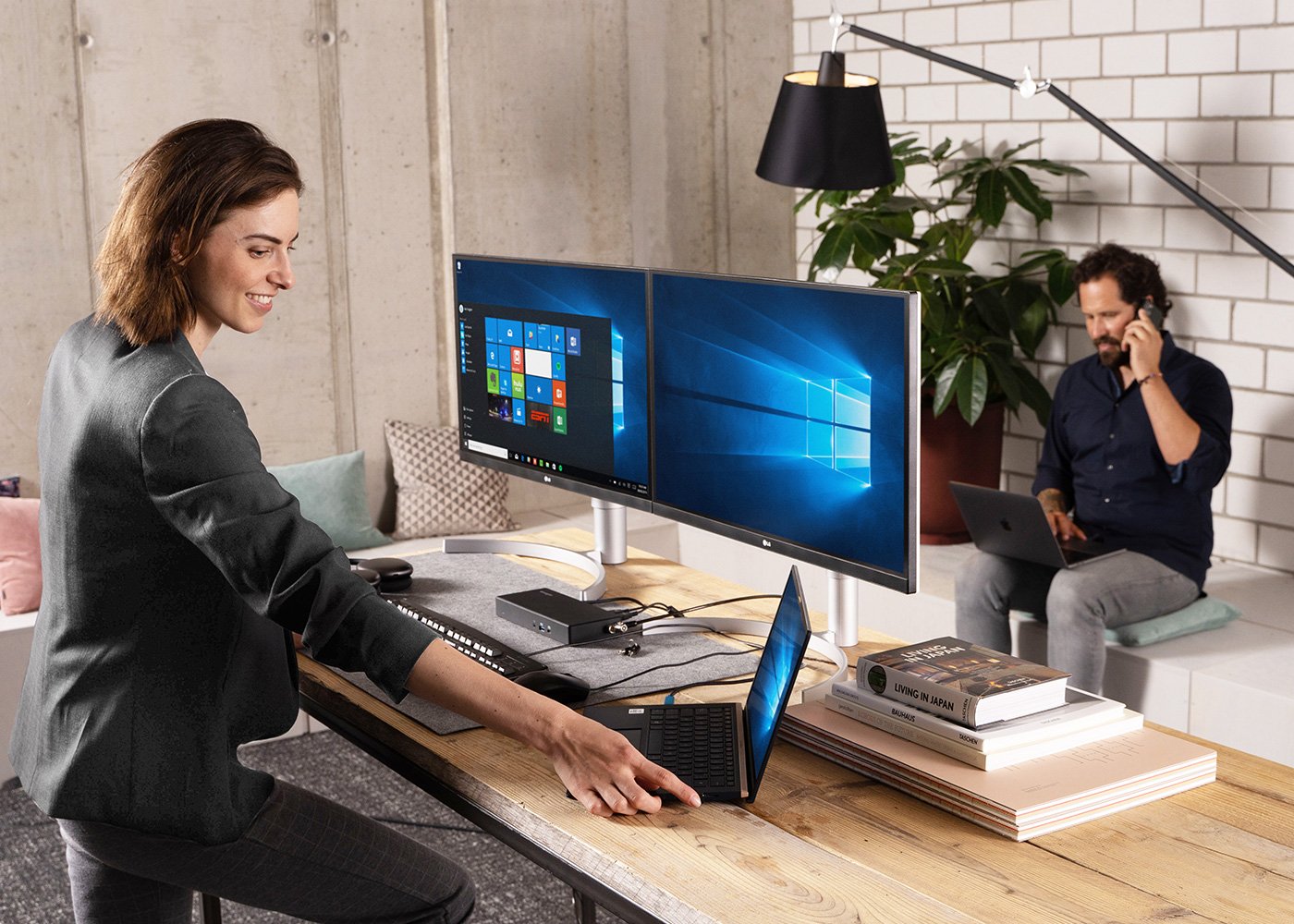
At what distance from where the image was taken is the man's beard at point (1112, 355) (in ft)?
12.4

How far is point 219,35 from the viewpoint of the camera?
4559 mm

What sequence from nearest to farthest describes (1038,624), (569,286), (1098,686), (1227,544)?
(569,286)
(1098,686)
(1038,624)
(1227,544)

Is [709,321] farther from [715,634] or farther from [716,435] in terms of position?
[715,634]

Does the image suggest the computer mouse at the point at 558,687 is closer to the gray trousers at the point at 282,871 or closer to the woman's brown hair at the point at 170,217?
the gray trousers at the point at 282,871

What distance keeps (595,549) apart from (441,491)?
2.03 meters

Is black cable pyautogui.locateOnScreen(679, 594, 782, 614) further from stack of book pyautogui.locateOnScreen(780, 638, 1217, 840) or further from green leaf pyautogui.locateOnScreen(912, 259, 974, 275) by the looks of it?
green leaf pyautogui.locateOnScreen(912, 259, 974, 275)

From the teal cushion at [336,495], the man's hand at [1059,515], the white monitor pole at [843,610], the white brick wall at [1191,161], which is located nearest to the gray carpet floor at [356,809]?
the teal cushion at [336,495]

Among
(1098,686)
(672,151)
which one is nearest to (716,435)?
(1098,686)

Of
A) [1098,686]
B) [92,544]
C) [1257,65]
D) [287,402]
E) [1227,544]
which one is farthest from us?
[287,402]

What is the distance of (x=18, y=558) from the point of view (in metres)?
3.97

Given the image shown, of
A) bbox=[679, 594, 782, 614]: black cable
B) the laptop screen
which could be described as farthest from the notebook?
the laptop screen

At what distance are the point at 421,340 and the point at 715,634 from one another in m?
2.94

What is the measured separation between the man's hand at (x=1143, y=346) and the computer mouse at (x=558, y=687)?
85.7 inches

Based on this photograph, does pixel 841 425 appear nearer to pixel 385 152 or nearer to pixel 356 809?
pixel 356 809
